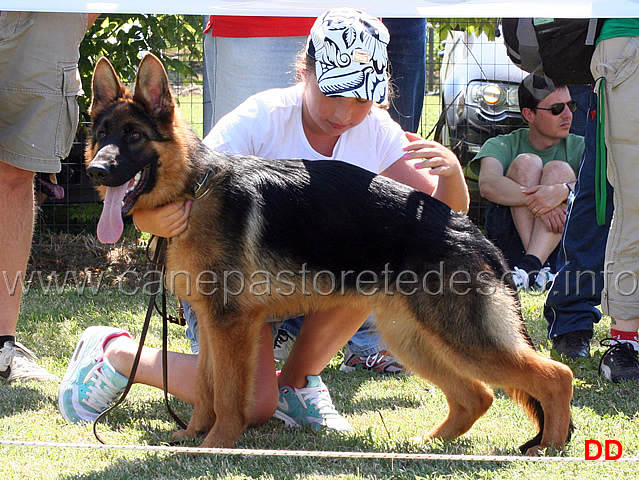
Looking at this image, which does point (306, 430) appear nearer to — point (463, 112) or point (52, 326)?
point (52, 326)

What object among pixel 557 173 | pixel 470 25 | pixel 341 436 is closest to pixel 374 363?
pixel 341 436

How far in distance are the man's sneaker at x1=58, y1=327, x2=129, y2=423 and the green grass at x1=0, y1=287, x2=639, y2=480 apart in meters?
0.08

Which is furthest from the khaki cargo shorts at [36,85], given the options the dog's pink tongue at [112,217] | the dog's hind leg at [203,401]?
the dog's hind leg at [203,401]

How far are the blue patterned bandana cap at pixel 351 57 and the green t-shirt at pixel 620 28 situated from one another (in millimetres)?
1288

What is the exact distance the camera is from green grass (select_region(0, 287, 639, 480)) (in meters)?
2.84

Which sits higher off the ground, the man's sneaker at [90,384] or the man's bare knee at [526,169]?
the man's bare knee at [526,169]

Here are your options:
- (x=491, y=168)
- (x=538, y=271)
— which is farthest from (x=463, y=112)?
(x=538, y=271)

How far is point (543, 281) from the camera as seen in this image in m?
6.03

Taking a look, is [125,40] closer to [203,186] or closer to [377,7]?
[377,7]

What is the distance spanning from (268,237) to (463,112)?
16.4 feet

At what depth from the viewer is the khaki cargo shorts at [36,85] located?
393 cm

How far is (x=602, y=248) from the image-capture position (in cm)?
470

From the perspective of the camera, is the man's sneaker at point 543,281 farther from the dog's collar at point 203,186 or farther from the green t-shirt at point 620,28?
the dog's collar at point 203,186

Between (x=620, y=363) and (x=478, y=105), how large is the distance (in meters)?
→ 4.13
